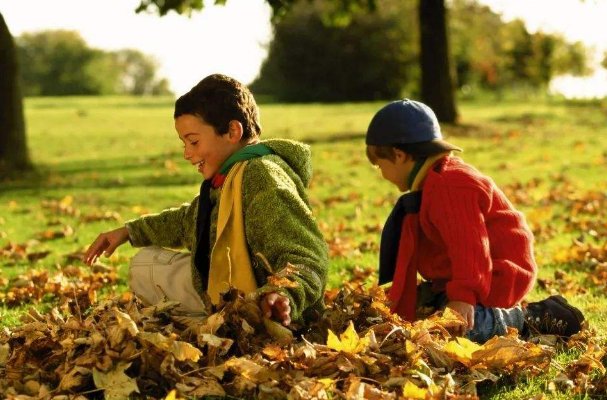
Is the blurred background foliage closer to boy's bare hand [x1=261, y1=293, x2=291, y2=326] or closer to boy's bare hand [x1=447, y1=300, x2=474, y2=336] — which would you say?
boy's bare hand [x1=447, y1=300, x2=474, y2=336]

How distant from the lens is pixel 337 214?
9.84m

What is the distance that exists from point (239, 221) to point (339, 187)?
8215 mm

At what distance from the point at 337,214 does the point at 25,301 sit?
4.72 metres

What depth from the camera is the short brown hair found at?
4168 millimetres

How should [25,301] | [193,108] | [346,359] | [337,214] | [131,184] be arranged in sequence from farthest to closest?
[131,184] → [337,214] → [25,301] → [193,108] → [346,359]

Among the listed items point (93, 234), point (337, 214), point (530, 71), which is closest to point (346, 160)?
point (337, 214)

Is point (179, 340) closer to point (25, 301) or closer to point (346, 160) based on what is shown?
point (25, 301)

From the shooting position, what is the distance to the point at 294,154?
4.23m

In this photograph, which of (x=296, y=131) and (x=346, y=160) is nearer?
(x=346, y=160)

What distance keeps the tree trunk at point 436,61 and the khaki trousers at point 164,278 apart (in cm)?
1579

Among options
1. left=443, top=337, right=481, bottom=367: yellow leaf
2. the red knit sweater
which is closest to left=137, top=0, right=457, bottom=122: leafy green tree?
the red knit sweater

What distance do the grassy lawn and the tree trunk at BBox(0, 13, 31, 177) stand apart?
49 centimetres

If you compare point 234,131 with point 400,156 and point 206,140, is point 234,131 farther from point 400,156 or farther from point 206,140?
point 400,156

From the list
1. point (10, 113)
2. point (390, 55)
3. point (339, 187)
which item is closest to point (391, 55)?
point (390, 55)
